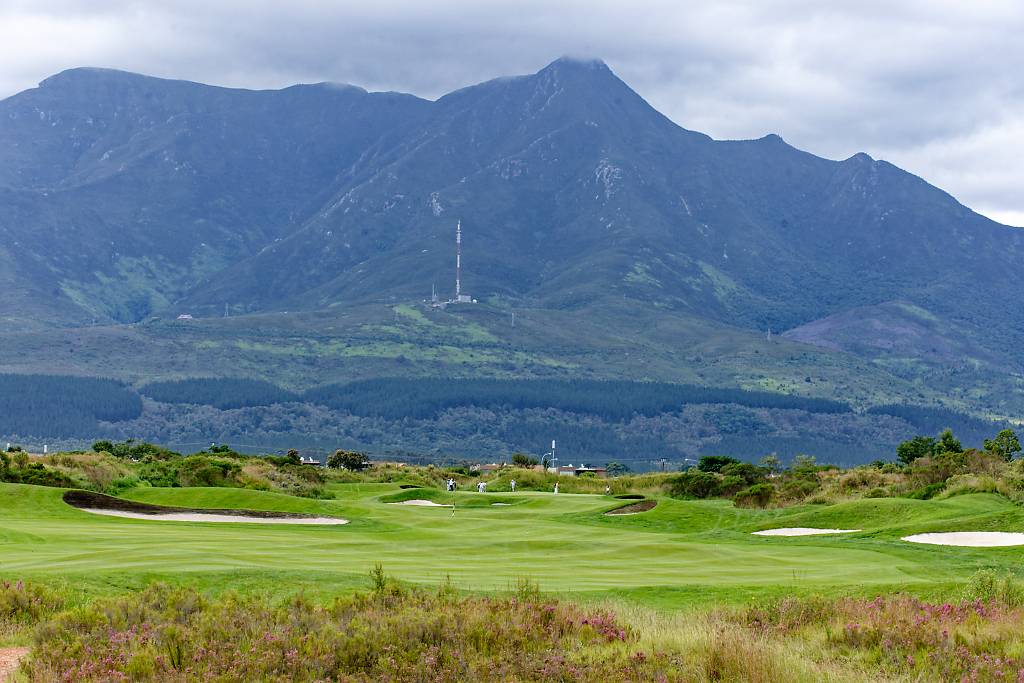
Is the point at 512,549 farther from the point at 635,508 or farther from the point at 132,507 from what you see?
the point at 635,508

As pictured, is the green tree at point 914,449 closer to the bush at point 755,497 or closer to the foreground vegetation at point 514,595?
the bush at point 755,497

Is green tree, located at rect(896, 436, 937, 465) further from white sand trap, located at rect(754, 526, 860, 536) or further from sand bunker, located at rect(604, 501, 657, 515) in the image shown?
white sand trap, located at rect(754, 526, 860, 536)

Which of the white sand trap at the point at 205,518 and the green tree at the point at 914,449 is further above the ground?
the green tree at the point at 914,449

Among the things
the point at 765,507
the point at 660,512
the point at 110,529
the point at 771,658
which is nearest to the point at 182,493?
the point at 110,529

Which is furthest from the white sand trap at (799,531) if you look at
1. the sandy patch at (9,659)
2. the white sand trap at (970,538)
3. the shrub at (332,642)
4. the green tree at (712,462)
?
the green tree at (712,462)

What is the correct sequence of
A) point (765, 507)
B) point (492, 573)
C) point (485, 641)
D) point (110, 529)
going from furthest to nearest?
point (765, 507)
point (110, 529)
point (492, 573)
point (485, 641)

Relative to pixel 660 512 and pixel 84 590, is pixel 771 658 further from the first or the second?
pixel 660 512

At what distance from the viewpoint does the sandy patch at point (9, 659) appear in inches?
640

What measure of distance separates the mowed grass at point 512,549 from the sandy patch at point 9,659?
3336 millimetres

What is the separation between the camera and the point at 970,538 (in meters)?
34.9

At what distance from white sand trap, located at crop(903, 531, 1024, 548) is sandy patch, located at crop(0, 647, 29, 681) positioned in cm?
2327

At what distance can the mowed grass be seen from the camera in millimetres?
23156

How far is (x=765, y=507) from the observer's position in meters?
48.8

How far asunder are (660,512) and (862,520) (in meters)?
7.29
